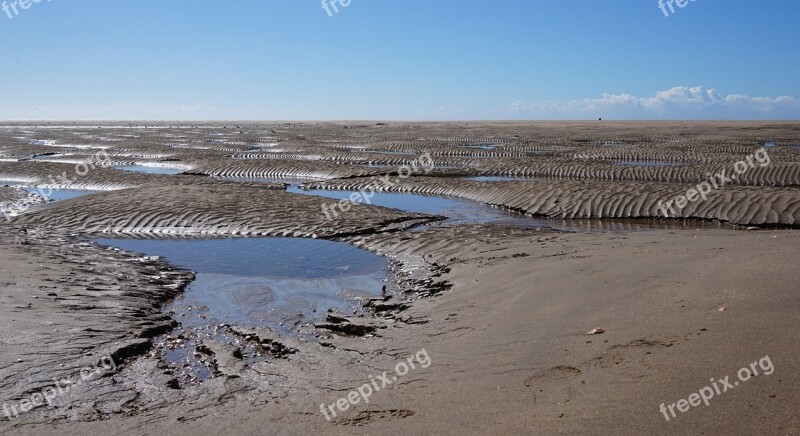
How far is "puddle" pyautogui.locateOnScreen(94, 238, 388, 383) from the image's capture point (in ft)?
22.6

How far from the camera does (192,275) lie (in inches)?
394

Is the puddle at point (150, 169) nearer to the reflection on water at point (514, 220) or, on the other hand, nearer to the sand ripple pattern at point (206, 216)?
the sand ripple pattern at point (206, 216)

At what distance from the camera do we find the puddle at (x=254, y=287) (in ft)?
22.6

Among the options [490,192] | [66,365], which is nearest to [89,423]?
[66,365]

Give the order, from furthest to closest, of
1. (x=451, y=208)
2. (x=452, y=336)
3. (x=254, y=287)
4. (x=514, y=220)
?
(x=451, y=208), (x=514, y=220), (x=254, y=287), (x=452, y=336)

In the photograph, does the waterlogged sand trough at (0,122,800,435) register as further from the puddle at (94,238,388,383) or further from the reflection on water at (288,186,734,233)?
the reflection on water at (288,186,734,233)

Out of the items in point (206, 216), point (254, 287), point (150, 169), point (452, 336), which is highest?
point (150, 169)

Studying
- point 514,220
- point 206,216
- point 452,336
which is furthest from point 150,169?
point 452,336

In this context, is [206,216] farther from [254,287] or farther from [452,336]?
[452,336]

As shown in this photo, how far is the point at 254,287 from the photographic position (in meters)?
9.28

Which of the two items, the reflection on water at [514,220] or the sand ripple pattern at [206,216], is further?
the reflection on water at [514,220]

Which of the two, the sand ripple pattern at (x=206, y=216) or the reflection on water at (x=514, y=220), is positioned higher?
the sand ripple pattern at (x=206, y=216)

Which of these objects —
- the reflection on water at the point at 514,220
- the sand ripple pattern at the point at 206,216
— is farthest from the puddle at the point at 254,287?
the reflection on water at the point at 514,220

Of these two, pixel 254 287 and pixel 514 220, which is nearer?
pixel 254 287
